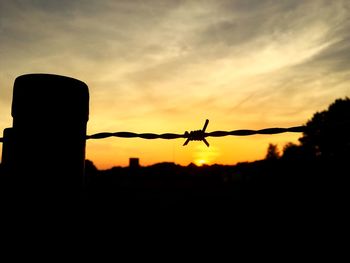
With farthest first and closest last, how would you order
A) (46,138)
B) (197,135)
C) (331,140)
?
(331,140) → (197,135) → (46,138)

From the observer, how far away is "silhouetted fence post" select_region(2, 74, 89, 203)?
997mm

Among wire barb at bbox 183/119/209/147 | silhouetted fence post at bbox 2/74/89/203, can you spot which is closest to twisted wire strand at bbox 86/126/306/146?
wire barb at bbox 183/119/209/147

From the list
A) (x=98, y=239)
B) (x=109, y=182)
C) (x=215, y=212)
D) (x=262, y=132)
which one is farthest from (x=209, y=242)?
(x=109, y=182)

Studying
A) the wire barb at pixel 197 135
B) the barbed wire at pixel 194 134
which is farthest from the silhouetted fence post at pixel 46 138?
the wire barb at pixel 197 135

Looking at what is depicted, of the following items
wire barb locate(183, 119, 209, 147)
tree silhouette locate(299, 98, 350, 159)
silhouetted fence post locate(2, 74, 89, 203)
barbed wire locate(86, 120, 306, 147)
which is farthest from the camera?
tree silhouette locate(299, 98, 350, 159)

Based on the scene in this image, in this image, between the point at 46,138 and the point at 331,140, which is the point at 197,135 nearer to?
the point at 46,138

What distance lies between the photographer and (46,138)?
1017mm

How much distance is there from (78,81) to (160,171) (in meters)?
23.1

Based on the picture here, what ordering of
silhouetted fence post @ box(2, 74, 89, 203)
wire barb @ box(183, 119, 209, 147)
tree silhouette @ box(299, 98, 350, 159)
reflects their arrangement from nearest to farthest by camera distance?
silhouetted fence post @ box(2, 74, 89, 203) → wire barb @ box(183, 119, 209, 147) → tree silhouette @ box(299, 98, 350, 159)

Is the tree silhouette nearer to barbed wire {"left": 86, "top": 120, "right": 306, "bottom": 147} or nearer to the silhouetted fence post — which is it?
barbed wire {"left": 86, "top": 120, "right": 306, "bottom": 147}

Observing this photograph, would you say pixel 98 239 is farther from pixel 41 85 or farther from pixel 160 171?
pixel 160 171

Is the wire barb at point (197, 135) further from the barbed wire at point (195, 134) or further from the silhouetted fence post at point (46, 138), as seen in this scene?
the silhouetted fence post at point (46, 138)

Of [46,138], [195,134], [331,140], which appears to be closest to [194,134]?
[195,134]

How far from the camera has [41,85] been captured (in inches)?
40.7
